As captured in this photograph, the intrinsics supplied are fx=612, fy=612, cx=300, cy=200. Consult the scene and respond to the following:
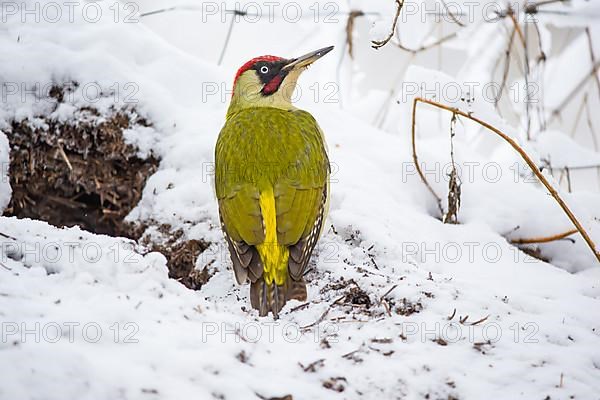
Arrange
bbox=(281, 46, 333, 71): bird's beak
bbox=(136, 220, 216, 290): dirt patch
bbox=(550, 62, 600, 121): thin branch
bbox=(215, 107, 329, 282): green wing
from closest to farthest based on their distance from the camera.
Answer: bbox=(215, 107, 329, 282): green wing
bbox=(136, 220, 216, 290): dirt patch
bbox=(281, 46, 333, 71): bird's beak
bbox=(550, 62, 600, 121): thin branch

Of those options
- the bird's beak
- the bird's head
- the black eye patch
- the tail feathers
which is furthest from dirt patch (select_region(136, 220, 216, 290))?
the bird's beak

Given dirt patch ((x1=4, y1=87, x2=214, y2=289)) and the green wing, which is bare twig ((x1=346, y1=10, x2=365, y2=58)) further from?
dirt patch ((x1=4, y1=87, x2=214, y2=289))

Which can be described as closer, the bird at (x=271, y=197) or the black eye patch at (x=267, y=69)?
the bird at (x=271, y=197)

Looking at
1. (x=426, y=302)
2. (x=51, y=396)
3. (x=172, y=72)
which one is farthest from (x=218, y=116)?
(x=51, y=396)

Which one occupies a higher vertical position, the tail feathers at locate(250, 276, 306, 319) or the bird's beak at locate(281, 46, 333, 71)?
the bird's beak at locate(281, 46, 333, 71)

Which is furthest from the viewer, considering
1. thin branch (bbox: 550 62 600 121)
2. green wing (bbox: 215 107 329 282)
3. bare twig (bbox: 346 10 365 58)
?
thin branch (bbox: 550 62 600 121)

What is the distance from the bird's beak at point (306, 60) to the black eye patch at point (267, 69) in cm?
4

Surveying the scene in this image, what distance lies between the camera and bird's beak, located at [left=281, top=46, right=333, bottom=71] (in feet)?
12.5

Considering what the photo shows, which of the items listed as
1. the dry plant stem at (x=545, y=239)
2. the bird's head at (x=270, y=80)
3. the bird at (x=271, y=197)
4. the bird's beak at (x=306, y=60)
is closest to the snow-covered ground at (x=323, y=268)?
the dry plant stem at (x=545, y=239)

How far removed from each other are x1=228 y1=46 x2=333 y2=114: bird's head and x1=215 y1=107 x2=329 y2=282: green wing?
13.6 inches

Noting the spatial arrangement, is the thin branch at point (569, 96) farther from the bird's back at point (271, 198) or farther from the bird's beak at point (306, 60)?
the bird's back at point (271, 198)

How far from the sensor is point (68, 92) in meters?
4.15

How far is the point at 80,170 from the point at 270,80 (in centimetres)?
139

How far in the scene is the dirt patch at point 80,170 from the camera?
3969 mm
